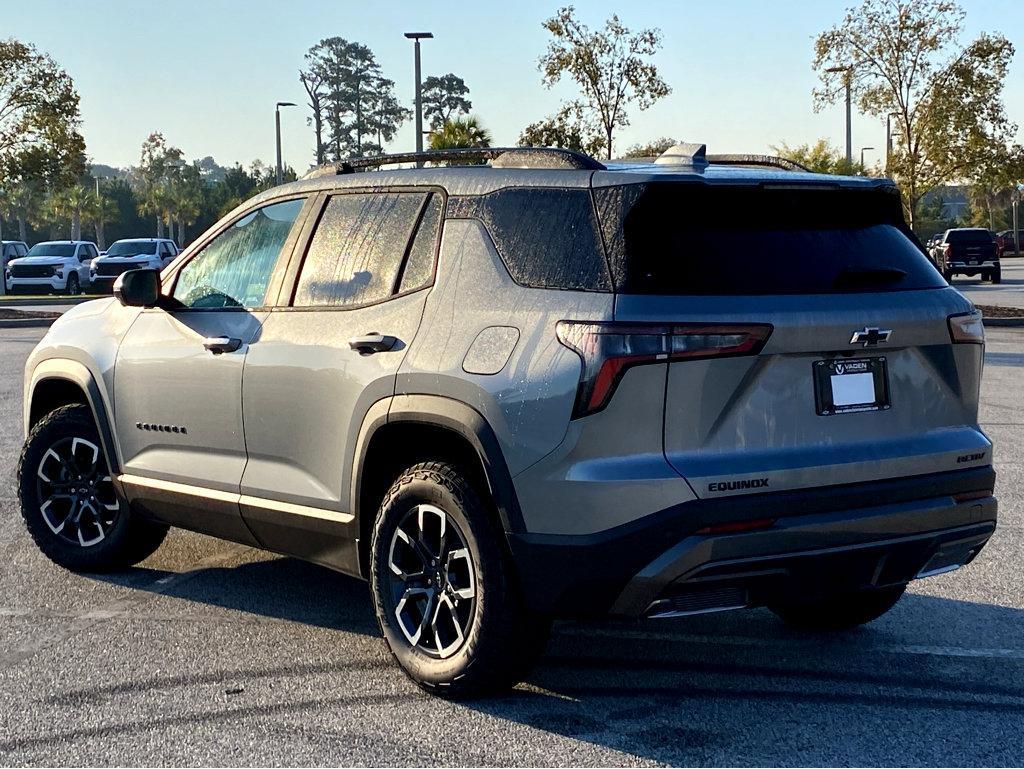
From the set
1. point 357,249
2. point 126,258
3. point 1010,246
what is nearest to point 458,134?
point 126,258

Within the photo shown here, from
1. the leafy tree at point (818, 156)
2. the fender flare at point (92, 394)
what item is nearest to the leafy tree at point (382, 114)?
the leafy tree at point (818, 156)

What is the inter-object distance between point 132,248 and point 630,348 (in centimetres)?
4209

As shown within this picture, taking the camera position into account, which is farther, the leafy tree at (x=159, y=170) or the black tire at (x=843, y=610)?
the leafy tree at (x=159, y=170)

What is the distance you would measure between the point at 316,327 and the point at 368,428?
54 centimetres

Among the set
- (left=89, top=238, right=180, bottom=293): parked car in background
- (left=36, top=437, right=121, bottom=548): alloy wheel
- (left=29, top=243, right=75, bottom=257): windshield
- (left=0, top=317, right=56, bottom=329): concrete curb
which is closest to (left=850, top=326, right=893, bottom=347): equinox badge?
(left=36, top=437, right=121, bottom=548): alloy wheel

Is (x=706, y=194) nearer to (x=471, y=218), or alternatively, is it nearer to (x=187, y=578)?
(x=471, y=218)

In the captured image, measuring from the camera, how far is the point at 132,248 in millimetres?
44219

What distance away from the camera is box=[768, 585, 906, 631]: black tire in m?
5.45

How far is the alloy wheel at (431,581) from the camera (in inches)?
184

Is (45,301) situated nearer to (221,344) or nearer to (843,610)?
(221,344)

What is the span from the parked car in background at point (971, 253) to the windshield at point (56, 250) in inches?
1102

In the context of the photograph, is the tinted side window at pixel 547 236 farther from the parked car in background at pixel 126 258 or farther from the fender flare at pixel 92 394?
the parked car in background at pixel 126 258

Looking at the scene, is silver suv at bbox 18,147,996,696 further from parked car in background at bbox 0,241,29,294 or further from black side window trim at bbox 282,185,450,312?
parked car in background at bbox 0,241,29,294

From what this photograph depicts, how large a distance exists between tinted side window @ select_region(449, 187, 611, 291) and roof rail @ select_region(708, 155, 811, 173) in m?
1.26
